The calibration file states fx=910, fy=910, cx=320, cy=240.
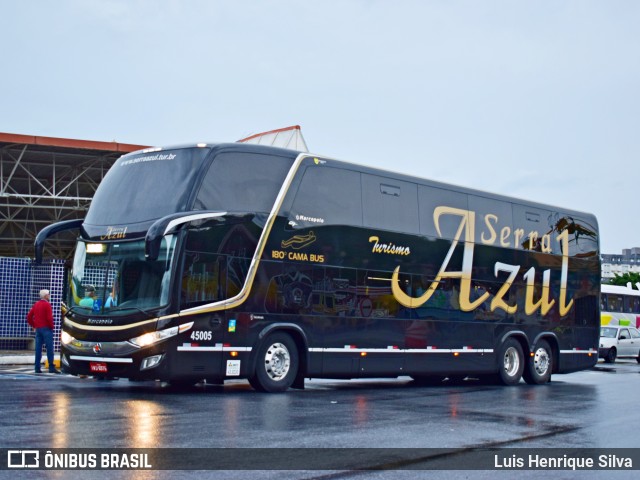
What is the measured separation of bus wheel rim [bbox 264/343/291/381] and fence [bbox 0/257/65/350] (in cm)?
1057

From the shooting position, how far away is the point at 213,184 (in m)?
14.2

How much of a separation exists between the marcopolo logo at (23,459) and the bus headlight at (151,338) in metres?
5.62

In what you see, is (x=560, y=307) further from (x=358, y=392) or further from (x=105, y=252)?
(x=105, y=252)

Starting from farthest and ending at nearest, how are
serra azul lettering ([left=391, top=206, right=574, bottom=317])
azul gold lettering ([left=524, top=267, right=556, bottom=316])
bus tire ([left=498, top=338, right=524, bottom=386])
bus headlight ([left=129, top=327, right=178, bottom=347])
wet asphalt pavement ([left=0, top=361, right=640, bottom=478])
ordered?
azul gold lettering ([left=524, top=267, right=556, bottom=316]), bus tire ([left=498, top=338, right=524, bottom=386]), serra azul lettering ([left=391, top=206, right=574, bottom=317]), bus headlight ([left=129, top=327, right=178, bottom=347]), wet asphalt pavement ([left=0, top=361, right=640, bottom=478])

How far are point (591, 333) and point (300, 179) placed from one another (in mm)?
10220

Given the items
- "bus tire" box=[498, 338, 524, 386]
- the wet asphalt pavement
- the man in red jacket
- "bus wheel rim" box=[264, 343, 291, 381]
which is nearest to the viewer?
the wet asphalt pavement

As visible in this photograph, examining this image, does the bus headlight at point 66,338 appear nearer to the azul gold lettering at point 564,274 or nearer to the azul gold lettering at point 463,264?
the azul gold lettering at point 463,264

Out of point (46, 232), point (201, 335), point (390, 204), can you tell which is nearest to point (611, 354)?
point (390, 204)

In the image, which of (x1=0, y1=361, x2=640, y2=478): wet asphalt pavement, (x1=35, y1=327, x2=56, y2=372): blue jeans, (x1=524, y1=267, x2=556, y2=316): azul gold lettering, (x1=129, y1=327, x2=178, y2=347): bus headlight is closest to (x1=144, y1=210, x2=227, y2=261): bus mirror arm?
Answer: (x1=129, y1=327, x2=178, y2=347): bus headlight

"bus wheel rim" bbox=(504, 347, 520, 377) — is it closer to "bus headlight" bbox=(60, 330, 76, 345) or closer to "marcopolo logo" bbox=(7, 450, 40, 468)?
"bus headlight" bbox=(60, 330, 76, 345)

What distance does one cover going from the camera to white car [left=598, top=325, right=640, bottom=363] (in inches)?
1387

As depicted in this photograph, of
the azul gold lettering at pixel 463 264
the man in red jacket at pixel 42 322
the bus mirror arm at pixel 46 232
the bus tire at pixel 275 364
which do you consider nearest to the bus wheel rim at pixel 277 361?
the bus tire at pixel 275 364

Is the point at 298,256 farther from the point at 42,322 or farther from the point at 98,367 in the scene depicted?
the point at 42,322

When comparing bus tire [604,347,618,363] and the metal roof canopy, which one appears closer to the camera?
the metal roof canopy
